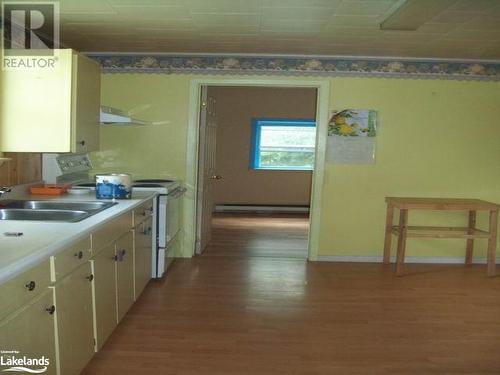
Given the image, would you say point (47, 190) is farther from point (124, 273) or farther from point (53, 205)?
point (124, 273)

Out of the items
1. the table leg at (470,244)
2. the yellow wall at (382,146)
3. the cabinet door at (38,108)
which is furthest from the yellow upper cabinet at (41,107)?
the table leg at (470,244)

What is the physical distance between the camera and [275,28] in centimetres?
346

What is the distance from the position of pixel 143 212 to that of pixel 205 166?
160 centimetres

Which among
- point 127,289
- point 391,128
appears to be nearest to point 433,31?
point 391,128

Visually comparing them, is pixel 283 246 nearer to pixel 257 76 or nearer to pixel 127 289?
pixel 257 76

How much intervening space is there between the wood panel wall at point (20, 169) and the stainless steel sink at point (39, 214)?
457 millimetres

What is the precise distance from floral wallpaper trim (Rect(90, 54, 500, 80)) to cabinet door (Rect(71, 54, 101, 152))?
1534mm

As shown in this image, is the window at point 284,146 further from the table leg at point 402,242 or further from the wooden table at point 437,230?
the table leg at point 402,242

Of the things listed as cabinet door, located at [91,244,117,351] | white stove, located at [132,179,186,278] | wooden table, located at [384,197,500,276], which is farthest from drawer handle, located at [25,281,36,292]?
wooden table, located at [384,197,500,276]

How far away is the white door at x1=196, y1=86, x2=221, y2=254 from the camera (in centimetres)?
473

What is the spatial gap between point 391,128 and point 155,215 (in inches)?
102

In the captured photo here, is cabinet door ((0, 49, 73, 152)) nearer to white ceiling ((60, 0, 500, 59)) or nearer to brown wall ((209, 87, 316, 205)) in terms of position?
white ceiling ((60, 0, 500, 59))

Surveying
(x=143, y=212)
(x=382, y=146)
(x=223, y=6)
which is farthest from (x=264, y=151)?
(x=223, y=6)

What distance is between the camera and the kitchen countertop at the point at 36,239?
1627 millimetres
